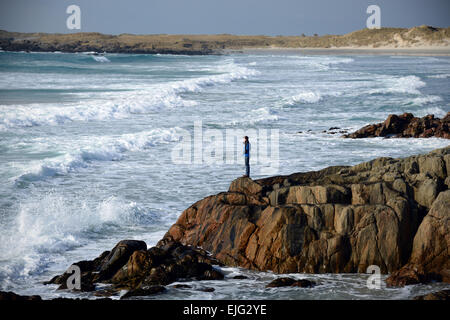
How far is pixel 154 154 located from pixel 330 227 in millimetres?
11517

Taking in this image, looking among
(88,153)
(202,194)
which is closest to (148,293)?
(202,194)

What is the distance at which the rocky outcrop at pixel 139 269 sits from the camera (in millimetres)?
9375

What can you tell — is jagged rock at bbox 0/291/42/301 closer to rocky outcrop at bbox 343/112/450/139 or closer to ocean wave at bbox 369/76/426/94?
rocky outcrop at bbox 343/112/450/139

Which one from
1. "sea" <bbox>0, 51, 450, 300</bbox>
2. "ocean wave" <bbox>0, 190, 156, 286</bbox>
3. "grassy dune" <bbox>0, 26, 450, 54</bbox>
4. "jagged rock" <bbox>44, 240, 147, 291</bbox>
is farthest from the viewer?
"grassy dune" <bbox>0, 26, 450, 54</bbox>

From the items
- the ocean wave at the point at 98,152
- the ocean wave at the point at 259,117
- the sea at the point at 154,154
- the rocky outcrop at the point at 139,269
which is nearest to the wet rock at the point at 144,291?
the rocky outcrop at the point at 139,269

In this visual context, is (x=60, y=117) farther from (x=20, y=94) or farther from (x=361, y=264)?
(x=361, y=264)

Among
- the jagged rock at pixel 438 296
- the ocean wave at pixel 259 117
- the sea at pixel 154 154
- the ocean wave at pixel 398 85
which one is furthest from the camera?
the ocean wave at pixel 398 85

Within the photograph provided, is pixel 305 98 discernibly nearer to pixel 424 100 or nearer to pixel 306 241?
pixel 424 100

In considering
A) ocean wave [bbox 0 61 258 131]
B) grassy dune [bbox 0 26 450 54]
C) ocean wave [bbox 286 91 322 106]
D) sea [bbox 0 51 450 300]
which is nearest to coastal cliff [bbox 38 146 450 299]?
sea [bbox 0 51 450 300]

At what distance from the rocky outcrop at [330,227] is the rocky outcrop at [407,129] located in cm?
1227

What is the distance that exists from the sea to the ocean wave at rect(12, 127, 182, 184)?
5 centimetres

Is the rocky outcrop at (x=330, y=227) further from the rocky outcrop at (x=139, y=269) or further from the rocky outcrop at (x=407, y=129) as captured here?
the rocky outcrop at (x=407, y=129)

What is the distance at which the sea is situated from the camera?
10221mm

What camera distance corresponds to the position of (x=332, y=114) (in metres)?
30.9
